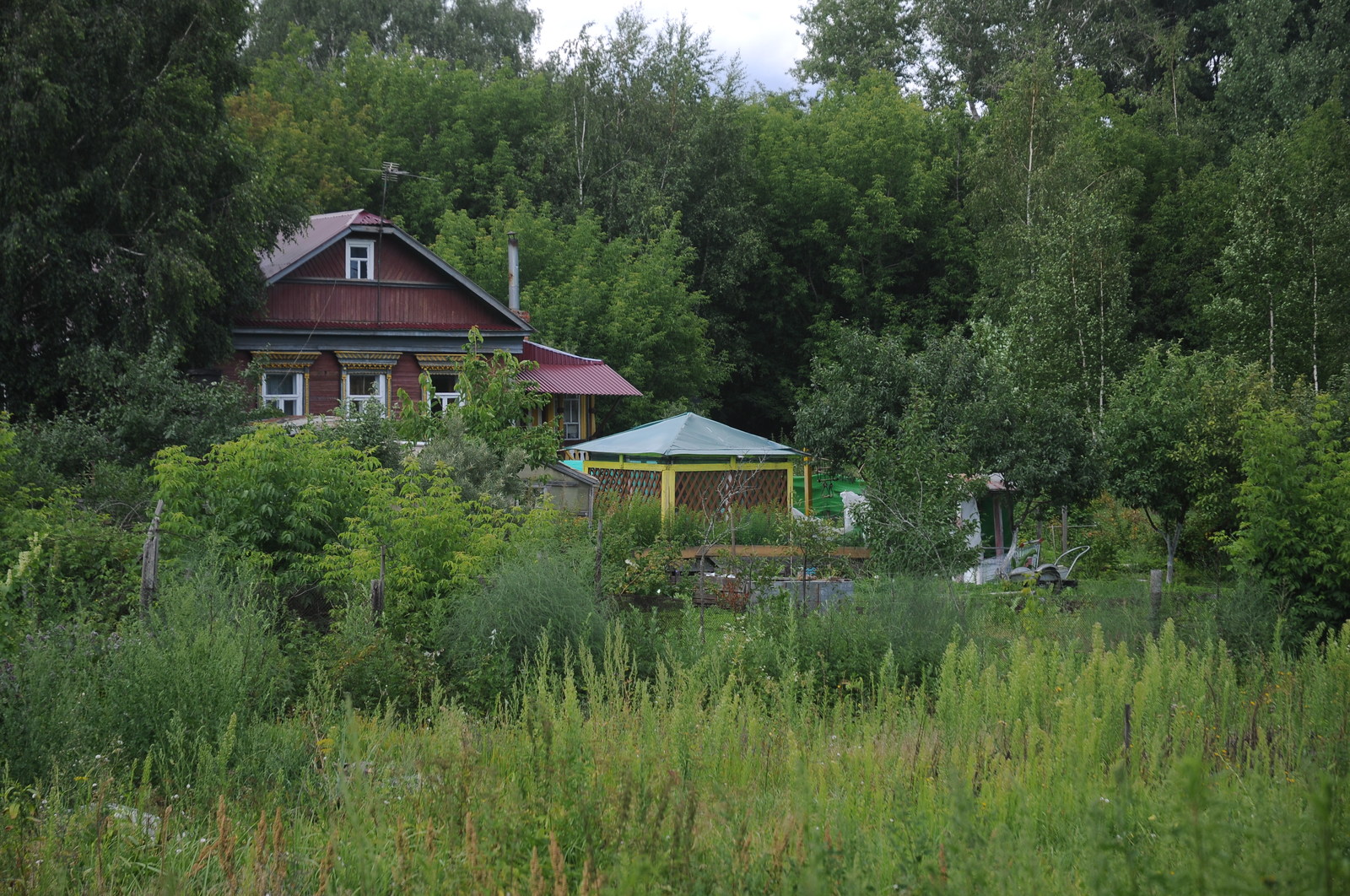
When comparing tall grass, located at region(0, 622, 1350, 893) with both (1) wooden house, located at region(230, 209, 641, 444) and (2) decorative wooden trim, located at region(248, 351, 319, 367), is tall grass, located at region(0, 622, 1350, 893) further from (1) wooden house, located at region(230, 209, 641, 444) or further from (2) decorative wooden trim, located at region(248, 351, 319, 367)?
(2) decorative wooden trim, located at region(248, 351, 319, 367)

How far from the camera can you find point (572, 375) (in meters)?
29.8

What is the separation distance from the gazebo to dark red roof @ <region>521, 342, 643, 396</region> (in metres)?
6.61

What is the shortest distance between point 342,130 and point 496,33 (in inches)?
727

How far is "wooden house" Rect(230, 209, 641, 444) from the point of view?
25.3 meters

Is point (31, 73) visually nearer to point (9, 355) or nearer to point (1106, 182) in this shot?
point (9, 355)

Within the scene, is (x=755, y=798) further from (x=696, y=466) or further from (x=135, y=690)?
(x=696, y=466)

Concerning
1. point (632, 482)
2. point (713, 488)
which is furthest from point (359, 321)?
point (713, 488)

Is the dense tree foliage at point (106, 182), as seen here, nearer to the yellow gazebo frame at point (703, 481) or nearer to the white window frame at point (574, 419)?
the yellow gazebo frame at point (703, 481)

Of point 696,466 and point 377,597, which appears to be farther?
point 696,466

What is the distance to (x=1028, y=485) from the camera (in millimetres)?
16328

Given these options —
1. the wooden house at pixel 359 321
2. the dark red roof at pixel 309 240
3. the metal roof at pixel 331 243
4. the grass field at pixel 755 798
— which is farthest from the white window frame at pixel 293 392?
the grass field at pixel 755 798

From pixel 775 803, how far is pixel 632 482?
17695 millimetres

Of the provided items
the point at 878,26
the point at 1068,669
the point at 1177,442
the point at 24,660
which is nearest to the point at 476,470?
the point at 24,660

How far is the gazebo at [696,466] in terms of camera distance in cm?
2083
